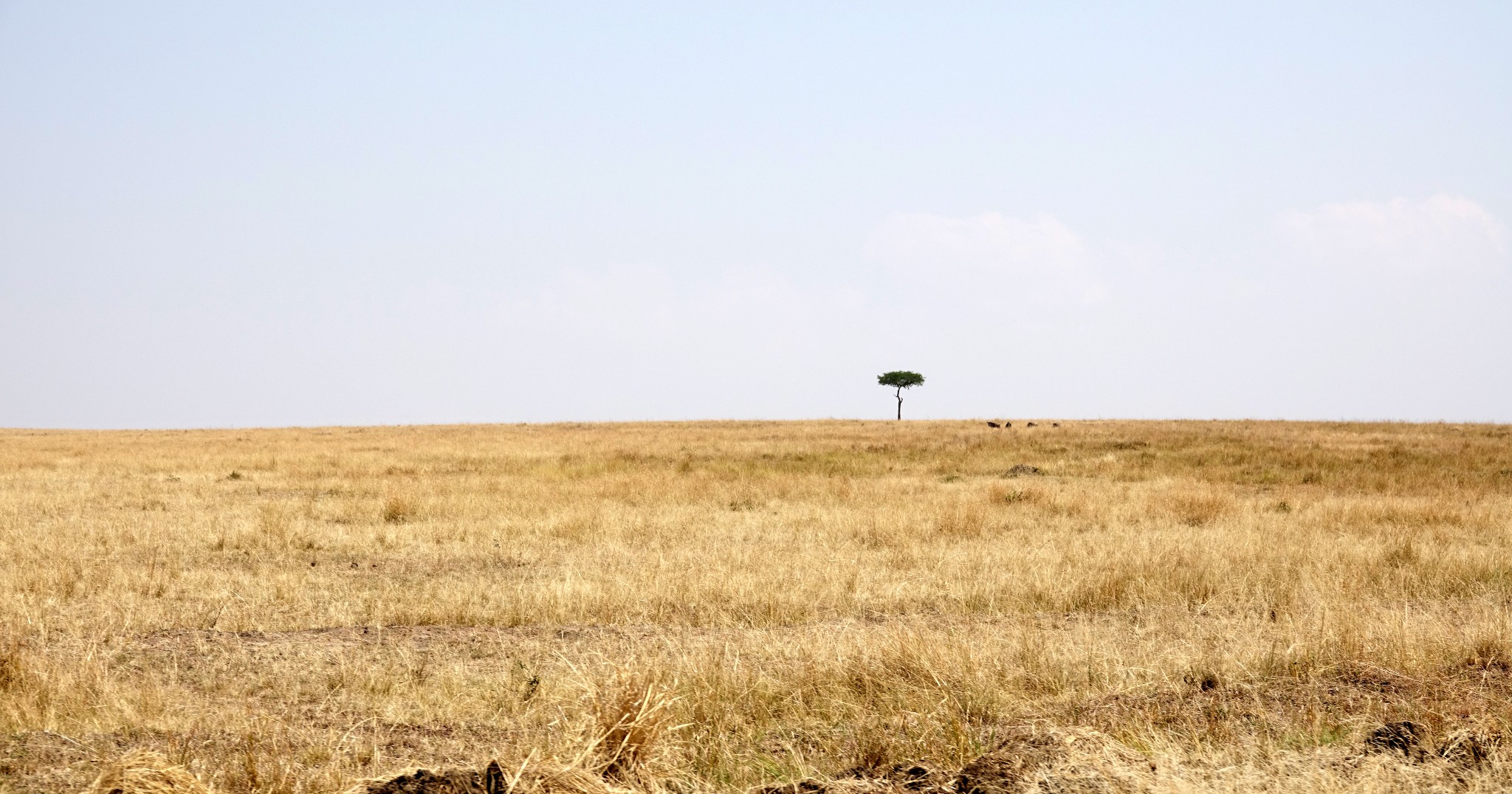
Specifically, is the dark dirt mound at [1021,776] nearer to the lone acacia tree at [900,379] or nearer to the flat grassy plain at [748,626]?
the flat grassy plain at [748,626]

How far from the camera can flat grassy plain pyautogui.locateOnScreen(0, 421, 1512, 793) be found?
5312mm

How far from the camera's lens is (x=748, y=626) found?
9094mm

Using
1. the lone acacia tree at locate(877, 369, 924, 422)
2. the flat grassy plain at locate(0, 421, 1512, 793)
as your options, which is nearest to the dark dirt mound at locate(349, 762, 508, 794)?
the flat grassy plain at locate(0, 421, 1512, 793)

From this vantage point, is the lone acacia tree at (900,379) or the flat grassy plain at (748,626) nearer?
the flat grassy plain at (748,626)

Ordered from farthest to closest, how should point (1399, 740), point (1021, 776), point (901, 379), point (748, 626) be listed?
point (901, 379) → point (748, 626) → point (1399, 740) → point (1021, 776)

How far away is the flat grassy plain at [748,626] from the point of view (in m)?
5.31

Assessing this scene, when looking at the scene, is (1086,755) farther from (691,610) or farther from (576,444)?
(576,444)

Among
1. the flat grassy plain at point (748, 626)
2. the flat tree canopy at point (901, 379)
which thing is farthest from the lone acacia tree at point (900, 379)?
the flat grassy plain at point (748, 626)

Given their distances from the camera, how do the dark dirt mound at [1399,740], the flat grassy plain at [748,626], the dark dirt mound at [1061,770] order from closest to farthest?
1. the dark dirt mound at [1061,770]
2. the dark dirt mound at [1399,740]
3. the flat grassy plain at [748,626]

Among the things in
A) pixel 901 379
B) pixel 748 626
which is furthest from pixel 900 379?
pixel 748 626

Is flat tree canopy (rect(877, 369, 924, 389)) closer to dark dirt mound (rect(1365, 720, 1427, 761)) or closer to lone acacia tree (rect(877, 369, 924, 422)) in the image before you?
lone acacia tree (rect(877, 369, 924, 422))

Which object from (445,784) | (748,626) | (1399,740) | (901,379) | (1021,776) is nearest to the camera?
(445,784)

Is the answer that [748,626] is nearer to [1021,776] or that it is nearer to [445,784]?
[1021,776]

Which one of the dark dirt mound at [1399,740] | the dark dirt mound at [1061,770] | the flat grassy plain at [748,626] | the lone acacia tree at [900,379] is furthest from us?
the lone acacia tree at [900,379]
